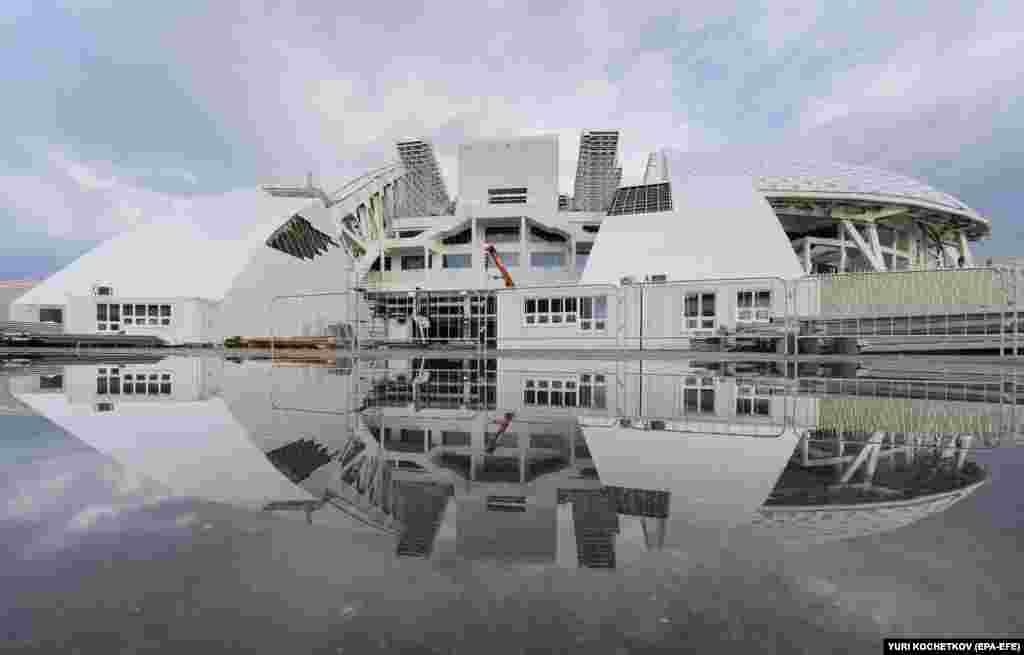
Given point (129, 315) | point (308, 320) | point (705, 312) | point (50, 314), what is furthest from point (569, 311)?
point (50, 314)

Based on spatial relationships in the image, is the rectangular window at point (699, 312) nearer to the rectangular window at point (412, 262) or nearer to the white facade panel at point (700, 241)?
the white facade panel at point (700, 241)

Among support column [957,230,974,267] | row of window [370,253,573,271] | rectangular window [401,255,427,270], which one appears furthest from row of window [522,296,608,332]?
support column [957,230,974,267]

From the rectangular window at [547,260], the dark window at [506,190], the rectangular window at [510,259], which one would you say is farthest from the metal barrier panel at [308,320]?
the dark window at [506,190]

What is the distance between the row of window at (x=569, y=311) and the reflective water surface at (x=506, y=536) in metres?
18.0

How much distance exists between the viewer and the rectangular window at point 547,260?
3912 cm

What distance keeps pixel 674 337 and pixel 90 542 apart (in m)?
20.6

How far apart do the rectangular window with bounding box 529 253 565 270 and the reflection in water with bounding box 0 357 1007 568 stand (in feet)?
111

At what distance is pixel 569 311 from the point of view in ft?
72.5

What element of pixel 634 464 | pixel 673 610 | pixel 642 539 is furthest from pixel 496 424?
pixel 673 610

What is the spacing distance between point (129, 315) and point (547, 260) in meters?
26.5

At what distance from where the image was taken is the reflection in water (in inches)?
67.6

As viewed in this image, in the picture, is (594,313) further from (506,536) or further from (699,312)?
(506,536)

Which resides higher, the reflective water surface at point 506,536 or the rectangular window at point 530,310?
the rectangular window at point 530,310

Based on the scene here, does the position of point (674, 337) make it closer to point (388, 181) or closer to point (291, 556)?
point (291, 556)
